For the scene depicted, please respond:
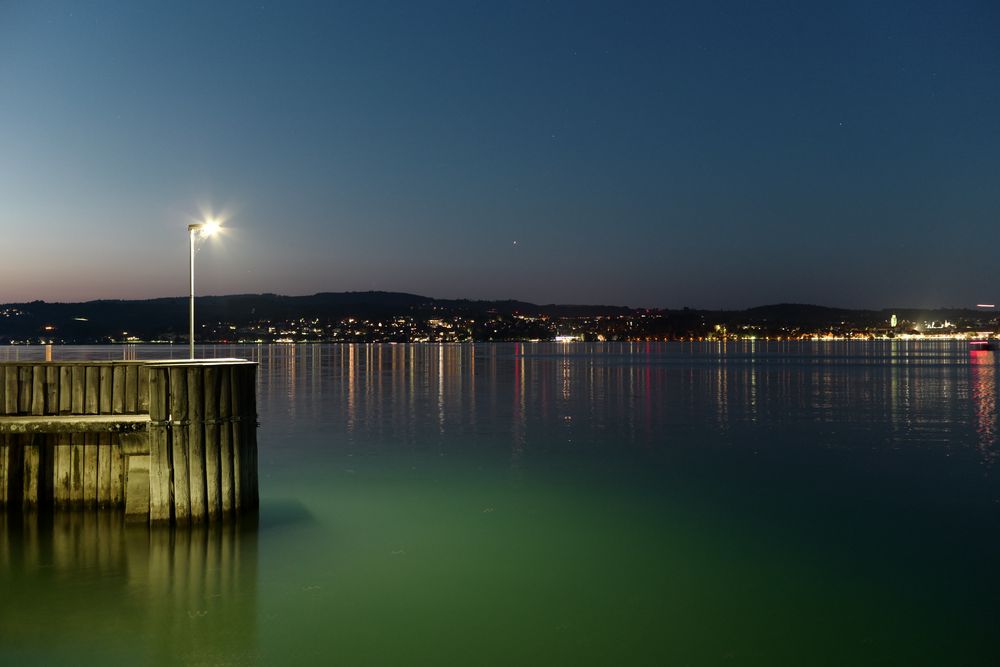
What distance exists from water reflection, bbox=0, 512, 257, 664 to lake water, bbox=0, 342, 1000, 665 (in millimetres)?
41

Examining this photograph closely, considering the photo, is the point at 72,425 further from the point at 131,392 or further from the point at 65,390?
the point at 65,390

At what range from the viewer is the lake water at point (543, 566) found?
34.8ft

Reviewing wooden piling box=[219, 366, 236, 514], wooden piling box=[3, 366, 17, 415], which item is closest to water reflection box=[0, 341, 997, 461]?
wooden piling box=[3, 366, 17, 415]

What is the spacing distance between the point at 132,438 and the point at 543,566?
23.5 feet

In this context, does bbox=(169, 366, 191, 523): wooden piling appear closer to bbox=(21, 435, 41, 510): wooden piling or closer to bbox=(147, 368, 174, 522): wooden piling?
bbox=(147, 368, 174, 522): wooden piling

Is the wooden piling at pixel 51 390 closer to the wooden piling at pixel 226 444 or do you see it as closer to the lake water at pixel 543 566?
the lake water at pixel 543 566

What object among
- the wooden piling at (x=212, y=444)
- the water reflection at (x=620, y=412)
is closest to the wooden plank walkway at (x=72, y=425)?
the wooden piling at (x=212, y=444)

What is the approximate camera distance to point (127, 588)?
40.3 ft

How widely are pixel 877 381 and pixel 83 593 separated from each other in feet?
231

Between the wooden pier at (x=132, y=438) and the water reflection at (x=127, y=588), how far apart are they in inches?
16.0

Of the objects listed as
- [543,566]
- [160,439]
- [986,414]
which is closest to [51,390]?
[160,439]

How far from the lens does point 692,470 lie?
81.7ft

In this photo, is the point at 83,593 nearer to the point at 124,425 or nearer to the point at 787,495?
the point at 124,425

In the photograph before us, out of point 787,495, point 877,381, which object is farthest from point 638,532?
point 877,381
